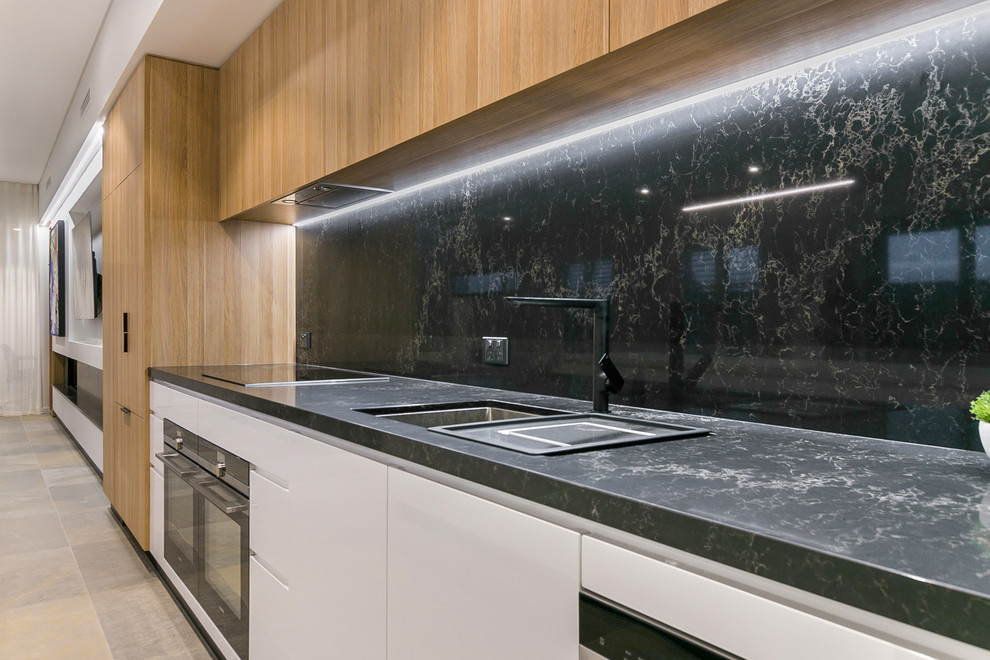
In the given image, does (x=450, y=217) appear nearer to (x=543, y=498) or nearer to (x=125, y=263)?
(x=543, y=498)

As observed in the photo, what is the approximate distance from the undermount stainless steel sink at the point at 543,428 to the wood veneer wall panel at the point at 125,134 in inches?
91.2

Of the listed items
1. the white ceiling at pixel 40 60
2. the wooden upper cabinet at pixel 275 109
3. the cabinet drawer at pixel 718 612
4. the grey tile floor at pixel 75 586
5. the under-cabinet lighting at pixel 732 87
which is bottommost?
the grey tile floor at pixel 75 586

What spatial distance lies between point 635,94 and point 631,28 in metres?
0.33

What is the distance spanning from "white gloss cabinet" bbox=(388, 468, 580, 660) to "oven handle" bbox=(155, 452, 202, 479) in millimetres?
1440

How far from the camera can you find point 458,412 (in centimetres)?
187

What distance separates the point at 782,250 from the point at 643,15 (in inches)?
21.9

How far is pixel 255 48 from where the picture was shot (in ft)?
9.36

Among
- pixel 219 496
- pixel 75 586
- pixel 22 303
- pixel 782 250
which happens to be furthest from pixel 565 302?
pixel 22 303

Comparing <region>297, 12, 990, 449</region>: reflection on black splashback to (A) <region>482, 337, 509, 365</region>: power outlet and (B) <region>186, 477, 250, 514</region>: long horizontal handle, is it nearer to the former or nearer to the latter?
(A) <region>482, 337, 509, 365</region>: power outlet

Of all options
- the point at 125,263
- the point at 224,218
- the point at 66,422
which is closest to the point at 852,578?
the point at 224,218

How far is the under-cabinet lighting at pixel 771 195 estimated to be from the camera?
1.30 m

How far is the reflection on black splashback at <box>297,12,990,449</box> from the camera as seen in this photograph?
1.15 metres

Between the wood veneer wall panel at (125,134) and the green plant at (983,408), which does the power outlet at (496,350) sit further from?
the wood veneer wall panel at (125,134)

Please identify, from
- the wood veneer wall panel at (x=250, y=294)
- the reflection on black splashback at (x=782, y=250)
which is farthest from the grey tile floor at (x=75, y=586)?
the reflection on black splashback at (x=782, y=250)
